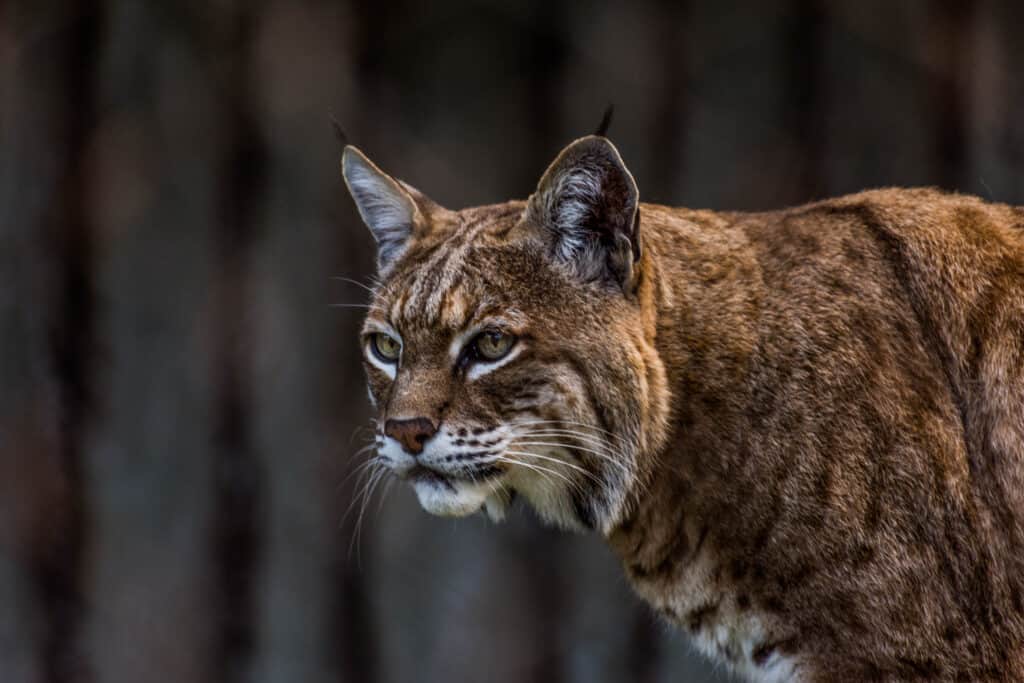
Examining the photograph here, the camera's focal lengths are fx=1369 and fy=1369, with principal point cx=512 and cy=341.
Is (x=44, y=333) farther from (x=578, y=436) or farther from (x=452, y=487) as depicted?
(x=578, y=436)

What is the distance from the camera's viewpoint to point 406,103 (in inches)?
133

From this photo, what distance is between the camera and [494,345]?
2.59 meters

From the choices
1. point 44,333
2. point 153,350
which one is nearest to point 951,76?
point 153,350

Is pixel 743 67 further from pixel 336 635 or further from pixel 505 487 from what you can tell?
pixel 336 635

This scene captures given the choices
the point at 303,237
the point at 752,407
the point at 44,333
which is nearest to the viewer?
the point at 752,407

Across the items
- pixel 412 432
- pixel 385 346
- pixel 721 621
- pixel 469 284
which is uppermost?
pixel 469 284

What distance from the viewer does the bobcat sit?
97.9 inches

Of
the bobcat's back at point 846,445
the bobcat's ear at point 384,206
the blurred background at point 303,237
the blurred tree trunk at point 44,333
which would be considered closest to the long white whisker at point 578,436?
the bobcat's back at point 846,445

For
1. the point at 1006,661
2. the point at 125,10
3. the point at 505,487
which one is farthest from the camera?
the point at 125,10

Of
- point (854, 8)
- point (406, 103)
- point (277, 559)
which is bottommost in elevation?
point (277, 559)

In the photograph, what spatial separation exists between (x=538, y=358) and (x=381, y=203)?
57 cm

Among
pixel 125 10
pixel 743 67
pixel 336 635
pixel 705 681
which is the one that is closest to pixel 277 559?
pixel 336 635

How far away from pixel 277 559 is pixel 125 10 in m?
1.37

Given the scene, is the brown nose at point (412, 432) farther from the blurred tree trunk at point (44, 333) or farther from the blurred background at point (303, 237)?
the blurred tree trunk at point (44, 333)
